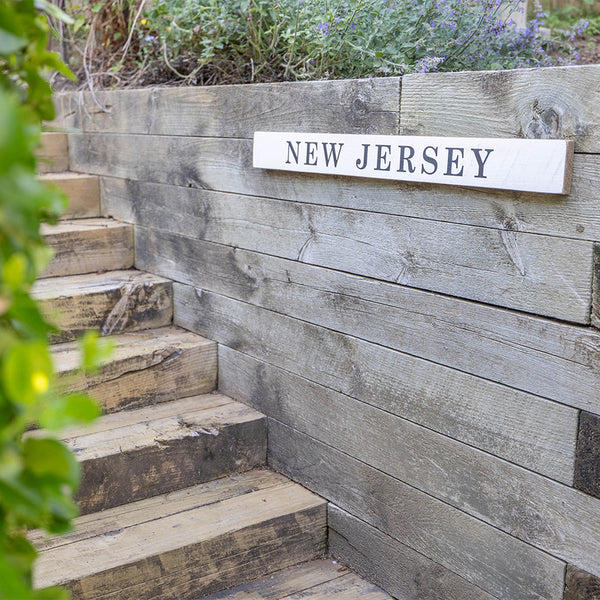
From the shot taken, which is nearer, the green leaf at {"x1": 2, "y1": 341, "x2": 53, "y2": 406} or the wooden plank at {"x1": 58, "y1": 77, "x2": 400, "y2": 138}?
→ the green leaf at {"x1": 2, "y1": 341, "x2": 53, "y2": 406}

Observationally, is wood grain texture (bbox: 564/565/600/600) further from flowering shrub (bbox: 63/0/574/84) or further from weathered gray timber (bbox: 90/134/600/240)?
flowering shrub (bbox: 63/0/574/84)

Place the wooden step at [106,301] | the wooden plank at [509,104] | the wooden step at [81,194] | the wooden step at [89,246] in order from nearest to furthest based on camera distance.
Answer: the wooden plank at [509,104] → the wooden step at [106,301] → the wooden step at [89,246] → the wooden step at [81,194]

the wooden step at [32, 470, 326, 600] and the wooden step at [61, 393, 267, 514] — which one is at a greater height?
the wooden step at [61, 393, 267, 514]

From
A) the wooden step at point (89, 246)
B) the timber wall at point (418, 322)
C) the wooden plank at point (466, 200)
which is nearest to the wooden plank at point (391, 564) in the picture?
the timber wall at point (418, 322)

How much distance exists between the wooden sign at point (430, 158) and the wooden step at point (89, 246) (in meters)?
0.94

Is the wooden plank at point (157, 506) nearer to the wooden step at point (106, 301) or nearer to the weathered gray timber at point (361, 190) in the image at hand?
the wooden step at point (106, 301)

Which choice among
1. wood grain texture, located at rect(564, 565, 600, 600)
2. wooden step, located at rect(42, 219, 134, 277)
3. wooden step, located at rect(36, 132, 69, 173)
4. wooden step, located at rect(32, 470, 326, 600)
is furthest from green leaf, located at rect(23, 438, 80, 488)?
wooden step, located at rect(36, 132, 69, 173)

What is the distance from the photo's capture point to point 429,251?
166 centimetres

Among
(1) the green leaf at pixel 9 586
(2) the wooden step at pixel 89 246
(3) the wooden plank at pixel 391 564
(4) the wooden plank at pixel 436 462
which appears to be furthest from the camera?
(2) the wooden step at pixel 89 246

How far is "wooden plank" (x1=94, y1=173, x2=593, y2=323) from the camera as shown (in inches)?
55.1

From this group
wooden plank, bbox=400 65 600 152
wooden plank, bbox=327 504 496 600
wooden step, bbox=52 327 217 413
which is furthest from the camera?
wooden step, bbox=52 327 217 413

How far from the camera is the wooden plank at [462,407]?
1447 millimetres

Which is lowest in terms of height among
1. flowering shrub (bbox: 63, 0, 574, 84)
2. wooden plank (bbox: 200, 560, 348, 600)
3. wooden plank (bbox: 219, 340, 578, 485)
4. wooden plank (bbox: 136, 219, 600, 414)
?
wooden plank (bbox: 200, 560, 348, 600)

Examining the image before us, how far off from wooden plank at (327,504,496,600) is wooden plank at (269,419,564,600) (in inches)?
0.7
